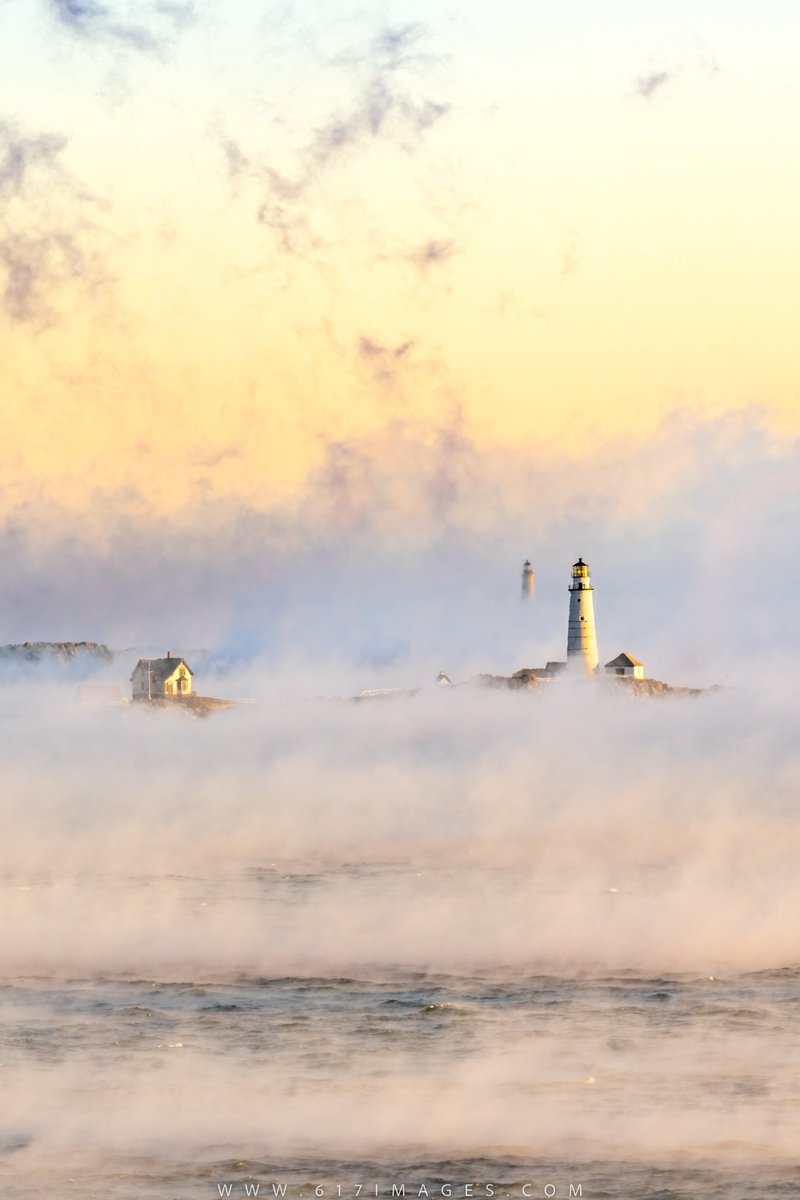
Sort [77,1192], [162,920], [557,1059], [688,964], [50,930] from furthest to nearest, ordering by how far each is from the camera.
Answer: [162,920]
[50,930]
[688,964]
[557,1059]
[77,1192]

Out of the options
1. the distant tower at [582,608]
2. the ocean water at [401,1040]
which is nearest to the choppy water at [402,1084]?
the ocean water at [401,1040]

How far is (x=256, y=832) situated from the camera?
168500mm

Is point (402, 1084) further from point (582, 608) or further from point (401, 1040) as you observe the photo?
point (582, 608)

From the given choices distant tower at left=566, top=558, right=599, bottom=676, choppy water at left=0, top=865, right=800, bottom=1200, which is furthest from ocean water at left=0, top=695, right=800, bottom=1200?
distant tower at left=566, top=558, right=599, bottom=676

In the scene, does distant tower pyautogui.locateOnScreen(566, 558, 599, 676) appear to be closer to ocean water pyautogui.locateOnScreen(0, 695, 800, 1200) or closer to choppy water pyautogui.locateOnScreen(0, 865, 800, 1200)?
ocean water pyautogui.locateOnScreen(0, 695, 800, 1200)

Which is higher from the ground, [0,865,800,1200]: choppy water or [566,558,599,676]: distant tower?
[566,558,599,676]: distant tower

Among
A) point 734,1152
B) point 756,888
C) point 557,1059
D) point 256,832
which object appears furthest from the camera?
point 256,832

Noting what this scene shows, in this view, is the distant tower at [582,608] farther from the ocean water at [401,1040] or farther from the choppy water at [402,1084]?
the choppy water at [402,1084]

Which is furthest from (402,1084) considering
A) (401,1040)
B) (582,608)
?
(582,608)

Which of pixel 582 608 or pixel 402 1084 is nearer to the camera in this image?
pixel 402 1084

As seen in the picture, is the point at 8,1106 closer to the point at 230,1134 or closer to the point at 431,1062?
the point at 230,1134

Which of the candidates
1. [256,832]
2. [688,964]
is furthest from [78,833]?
[688,964]

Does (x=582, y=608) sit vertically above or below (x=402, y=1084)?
above

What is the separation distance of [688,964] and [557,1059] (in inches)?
757
